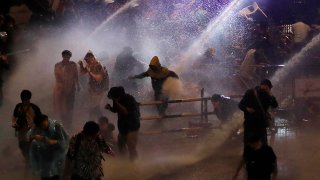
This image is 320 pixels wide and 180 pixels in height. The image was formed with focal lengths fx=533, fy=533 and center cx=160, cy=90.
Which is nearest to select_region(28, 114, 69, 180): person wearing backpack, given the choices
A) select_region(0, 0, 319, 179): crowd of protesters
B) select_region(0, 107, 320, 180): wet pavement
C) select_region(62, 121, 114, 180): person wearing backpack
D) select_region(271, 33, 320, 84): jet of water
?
select_region(0, 0, 319, 179): crowd of protesters

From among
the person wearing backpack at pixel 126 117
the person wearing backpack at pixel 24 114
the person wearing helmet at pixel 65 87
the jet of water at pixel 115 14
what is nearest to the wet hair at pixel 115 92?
the person wearing backpack at pixel 126 117

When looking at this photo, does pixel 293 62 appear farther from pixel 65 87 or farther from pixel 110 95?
pixel 110 95

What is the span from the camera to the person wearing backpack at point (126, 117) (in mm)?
9656

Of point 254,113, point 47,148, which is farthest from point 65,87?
point 254,113

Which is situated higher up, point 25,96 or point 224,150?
point 25,96

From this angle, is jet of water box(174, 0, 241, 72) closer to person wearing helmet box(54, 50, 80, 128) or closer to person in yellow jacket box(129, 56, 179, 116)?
person in yellow jacket box(129, 56, 179, 116)

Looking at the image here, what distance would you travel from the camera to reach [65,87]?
12.3 metres

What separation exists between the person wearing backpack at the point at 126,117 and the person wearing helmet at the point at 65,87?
284 cm

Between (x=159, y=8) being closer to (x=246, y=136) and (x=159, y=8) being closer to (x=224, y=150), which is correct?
(x=224, y=150)

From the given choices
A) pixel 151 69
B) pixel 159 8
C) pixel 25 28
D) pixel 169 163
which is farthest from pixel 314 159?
pixel 159 8

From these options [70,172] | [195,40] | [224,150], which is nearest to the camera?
[70,172]

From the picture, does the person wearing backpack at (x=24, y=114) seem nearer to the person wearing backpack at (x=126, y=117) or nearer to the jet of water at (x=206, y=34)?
the person wearing backpack at (x=126, y=117)

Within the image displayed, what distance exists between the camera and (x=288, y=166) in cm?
1006

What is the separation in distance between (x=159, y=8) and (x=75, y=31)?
5620 mm
